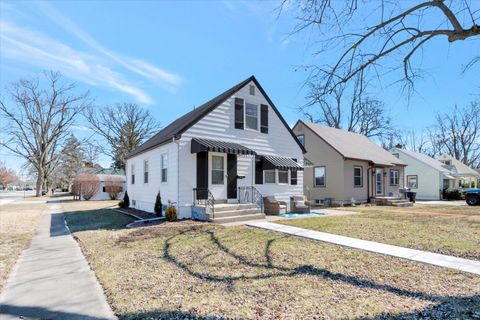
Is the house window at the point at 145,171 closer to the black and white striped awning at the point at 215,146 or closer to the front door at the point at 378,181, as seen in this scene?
the black and white striped awning at the point at 215,146

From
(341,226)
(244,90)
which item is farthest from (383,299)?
(244,90)

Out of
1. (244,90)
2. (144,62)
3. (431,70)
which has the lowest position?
(431,70)

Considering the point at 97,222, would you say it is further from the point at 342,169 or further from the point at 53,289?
the point at 342,169

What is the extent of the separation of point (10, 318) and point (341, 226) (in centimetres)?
933

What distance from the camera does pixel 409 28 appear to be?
5.70m

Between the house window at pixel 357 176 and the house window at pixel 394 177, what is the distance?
4.81 metres

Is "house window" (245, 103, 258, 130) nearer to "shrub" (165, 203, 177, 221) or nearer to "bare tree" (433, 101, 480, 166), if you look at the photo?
"shrub" (165, 203, 177, 221)

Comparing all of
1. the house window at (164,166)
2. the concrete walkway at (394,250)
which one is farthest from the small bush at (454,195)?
the house window at (164,166)

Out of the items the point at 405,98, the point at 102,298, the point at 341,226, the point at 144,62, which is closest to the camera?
the point at 102,298

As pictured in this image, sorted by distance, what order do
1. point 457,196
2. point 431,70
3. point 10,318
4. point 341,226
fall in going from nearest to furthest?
point 10,318, point 431,70, point 341,226, point 457,196

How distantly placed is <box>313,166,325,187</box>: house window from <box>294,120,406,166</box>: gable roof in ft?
7.00

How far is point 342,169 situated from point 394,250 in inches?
547

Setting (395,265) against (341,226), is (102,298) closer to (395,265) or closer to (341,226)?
(395,265)

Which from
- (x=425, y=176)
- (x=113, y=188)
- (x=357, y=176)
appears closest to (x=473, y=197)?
(x=357, y=176)
